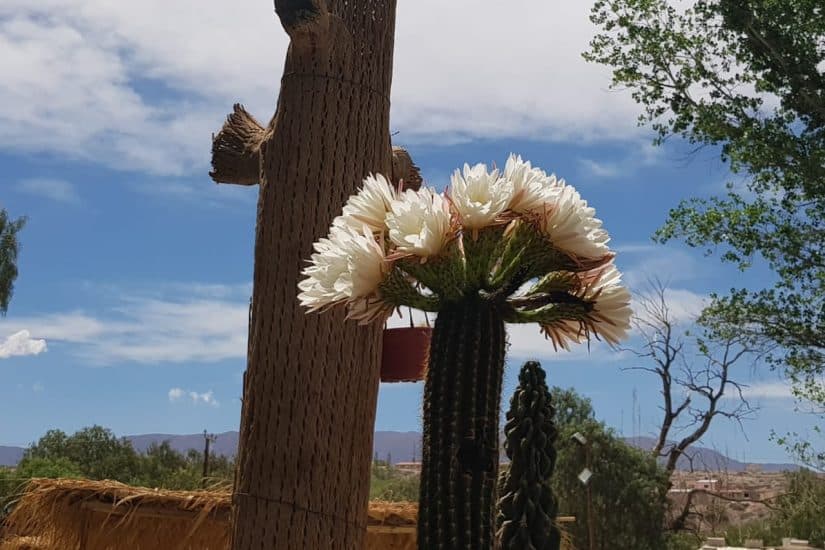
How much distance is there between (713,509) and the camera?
14.9 m

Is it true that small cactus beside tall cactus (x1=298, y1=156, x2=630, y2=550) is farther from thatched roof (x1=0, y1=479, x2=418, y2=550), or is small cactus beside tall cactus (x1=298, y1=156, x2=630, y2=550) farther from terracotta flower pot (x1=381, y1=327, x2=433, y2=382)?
thatched roof (x1=0, y1=479, x2=418, y2=550)

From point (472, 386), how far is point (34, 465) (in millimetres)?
9044

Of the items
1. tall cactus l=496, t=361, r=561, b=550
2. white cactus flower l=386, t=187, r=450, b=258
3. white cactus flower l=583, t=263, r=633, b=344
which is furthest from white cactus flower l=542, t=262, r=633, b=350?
white cactus flower l=386, t=187, r=450, b=258

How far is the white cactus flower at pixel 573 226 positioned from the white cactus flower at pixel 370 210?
0.24 metres

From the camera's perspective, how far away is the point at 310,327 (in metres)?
2.73

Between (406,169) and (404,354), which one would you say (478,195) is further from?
(406,169)

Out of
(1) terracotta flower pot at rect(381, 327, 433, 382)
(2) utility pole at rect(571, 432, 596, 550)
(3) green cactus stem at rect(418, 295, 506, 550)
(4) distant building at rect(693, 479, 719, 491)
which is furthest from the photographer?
(4) distant building at rect(693, 479, 719, 491)

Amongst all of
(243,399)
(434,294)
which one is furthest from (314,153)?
(434,294)

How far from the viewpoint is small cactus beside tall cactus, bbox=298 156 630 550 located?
4.21ft

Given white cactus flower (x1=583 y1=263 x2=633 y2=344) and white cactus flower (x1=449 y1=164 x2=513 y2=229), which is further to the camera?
white cactus flower (x1=583 y1=263 x2=633 y2=344)

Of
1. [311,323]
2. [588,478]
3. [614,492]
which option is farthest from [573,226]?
[614,492]

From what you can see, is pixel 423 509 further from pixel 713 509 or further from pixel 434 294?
pixel 713 509

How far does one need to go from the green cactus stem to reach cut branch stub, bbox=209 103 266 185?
6.43ft

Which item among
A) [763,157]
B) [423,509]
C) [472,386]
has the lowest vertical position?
[423,509]
